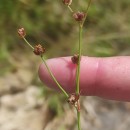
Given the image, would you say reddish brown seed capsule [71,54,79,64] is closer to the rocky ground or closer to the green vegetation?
the rocky ground

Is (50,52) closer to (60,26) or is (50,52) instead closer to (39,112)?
(60,26)

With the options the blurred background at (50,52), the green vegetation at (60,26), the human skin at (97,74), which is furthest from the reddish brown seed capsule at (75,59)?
the green vegetation at (60,26)

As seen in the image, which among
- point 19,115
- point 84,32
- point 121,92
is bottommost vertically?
point 19,115

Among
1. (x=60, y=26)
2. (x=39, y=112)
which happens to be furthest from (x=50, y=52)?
(x=39, y=112)

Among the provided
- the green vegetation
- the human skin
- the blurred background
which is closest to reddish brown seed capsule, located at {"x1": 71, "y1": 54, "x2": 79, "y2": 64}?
the human skin

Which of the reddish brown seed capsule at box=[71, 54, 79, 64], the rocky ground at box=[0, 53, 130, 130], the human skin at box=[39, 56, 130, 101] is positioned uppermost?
the reddish brown seed capsule at box=[71, 54, 79, 64]

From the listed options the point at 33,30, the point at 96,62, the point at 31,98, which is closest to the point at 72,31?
the point at 33,30

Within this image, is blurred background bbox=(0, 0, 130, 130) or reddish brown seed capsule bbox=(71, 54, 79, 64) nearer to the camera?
reddish brown seed capsule bbox=(71, 54, 79, 64)

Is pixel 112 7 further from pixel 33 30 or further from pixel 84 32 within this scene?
pixel 33 30
